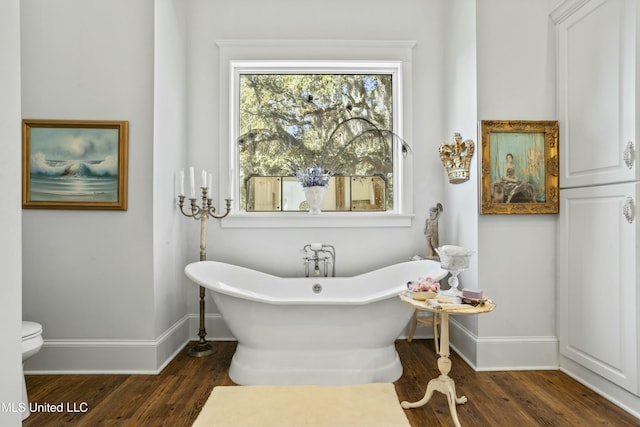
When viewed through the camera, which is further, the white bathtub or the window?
the window

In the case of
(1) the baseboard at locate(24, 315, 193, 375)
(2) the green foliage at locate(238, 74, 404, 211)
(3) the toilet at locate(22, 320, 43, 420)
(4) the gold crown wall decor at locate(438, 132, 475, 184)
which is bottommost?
(1) the baseboard at locate(24, 315, 193, 375)

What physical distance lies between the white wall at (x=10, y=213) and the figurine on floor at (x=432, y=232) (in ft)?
8.56

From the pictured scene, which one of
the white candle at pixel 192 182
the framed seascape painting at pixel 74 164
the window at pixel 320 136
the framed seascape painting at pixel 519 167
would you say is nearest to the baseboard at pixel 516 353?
the framed seascape painting at pixel 519 167

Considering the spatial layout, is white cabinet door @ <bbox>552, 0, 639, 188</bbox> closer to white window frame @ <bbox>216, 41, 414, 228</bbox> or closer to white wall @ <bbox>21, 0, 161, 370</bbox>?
white window frame @ <bbox>216, 41, 414, 228</bbox>

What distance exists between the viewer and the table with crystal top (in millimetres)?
1760

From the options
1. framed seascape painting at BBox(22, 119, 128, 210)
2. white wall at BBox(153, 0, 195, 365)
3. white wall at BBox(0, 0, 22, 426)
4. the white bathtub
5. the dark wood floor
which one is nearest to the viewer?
white wall at BBox(0, 0, 22, 426)

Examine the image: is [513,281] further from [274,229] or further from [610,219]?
[274,229]

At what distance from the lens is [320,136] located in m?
3.35

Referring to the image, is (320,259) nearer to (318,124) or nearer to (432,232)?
(432,232)

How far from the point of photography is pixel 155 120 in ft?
8.29

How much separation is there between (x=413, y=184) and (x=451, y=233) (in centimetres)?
53

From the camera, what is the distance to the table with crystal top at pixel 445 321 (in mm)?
1760

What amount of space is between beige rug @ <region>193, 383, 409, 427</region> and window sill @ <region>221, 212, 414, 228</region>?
1.33 m

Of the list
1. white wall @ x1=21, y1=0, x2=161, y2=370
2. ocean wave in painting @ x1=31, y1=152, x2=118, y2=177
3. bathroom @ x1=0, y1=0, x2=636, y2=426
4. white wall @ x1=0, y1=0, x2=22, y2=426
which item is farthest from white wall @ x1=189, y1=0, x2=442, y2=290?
white wall @ x1=0, y1=0, x2=22, y2=426
